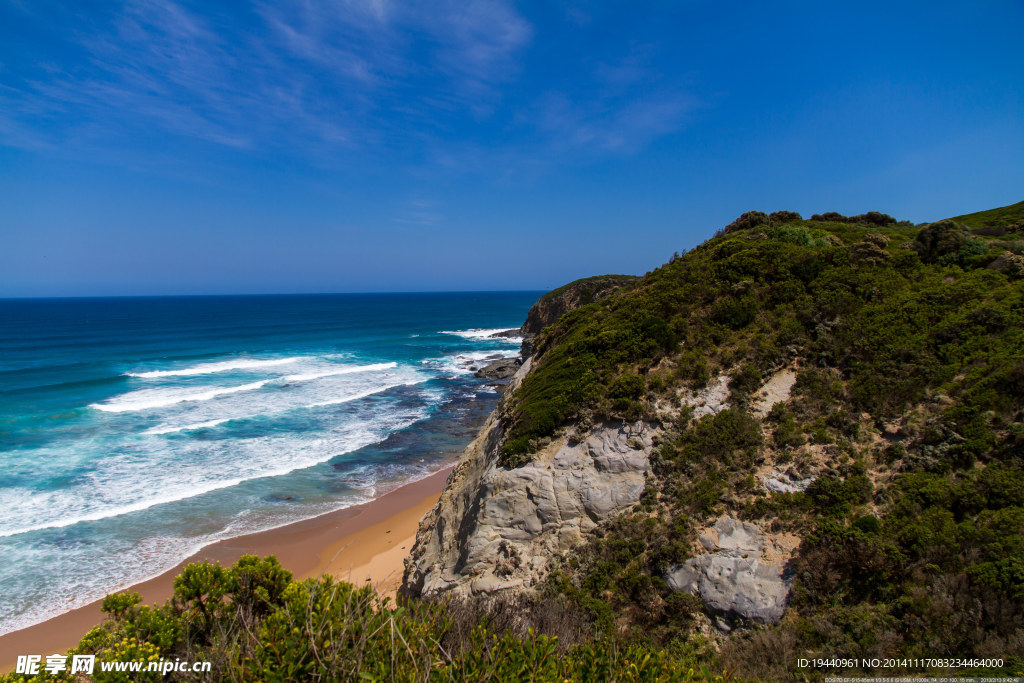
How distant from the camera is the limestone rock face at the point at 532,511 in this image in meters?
9.51

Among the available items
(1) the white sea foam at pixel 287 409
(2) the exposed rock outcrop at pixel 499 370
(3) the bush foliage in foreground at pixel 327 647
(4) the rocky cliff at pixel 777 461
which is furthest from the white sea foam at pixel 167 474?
(2) the exposed rock outcrop at pixel 499 370

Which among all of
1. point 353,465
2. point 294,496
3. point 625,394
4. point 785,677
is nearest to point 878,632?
point 785,677

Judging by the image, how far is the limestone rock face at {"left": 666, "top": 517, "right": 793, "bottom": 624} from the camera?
744 cm

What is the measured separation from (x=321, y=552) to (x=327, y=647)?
1205 cm

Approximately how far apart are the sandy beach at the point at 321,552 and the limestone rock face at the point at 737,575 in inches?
338

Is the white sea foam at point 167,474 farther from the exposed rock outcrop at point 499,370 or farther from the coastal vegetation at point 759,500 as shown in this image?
the exposed rock outcrop at point 499,370

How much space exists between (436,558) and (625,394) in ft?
20.6

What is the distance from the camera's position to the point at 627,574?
8.39 metres

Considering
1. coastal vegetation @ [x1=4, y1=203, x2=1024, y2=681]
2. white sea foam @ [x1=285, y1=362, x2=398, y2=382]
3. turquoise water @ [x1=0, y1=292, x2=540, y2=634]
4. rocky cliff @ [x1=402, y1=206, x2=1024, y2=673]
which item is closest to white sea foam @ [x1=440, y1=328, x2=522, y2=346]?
turquoise water @ [x1=0, y1=292, x2=540, y2=634]

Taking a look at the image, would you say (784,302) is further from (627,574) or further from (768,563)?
(627,574)

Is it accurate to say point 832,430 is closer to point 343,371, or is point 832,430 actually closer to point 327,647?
point 327,647

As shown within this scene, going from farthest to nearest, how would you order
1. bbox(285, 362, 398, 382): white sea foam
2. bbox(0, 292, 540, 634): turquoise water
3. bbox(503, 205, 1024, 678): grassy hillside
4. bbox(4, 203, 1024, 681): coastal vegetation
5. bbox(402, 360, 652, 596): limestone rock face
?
bbox(285, 362, 398, 382): white sea foam, bbox(0, 292, 540, 634): turquoise water, bbox(402, 360, 652, 596): limestone rock face, bbox(503, 205, 1024, 678): grassy hillside, bbox(4, 203, 1024, 681): coastal vegetation

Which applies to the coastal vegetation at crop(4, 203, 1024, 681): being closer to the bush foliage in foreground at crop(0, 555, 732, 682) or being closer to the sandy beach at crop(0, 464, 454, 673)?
A: the bush foliage in foreground at crop(0, 555, 732, 682)

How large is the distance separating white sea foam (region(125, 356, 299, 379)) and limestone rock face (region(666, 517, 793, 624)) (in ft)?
156
